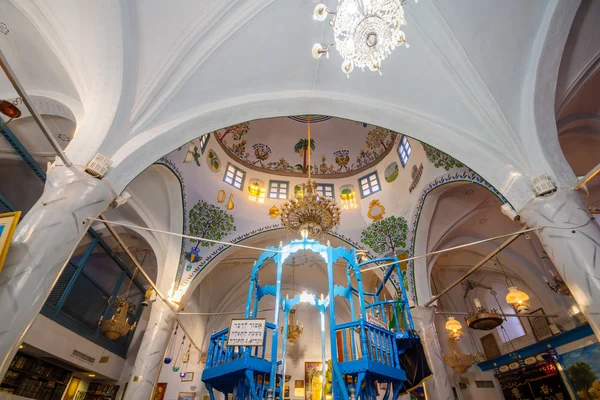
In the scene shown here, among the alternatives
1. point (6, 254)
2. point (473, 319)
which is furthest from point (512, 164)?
point (6, 254)

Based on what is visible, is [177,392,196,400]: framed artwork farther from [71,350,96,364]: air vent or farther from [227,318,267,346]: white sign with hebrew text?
[227,318,267,346]: white sign with hebrew text

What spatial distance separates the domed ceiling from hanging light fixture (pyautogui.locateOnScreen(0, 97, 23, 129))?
6.18 meters

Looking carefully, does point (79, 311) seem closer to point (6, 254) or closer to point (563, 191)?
point (6, 254)

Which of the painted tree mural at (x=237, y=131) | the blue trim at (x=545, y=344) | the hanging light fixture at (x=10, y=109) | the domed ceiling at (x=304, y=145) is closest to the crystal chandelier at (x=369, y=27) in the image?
the hanging light fixture at (x=10, y=109)

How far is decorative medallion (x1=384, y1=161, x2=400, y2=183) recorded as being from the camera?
11.4 m

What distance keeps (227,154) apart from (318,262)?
19.8 ft

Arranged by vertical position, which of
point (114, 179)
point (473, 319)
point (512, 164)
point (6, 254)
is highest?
point (512, 164)

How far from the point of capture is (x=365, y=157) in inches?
507

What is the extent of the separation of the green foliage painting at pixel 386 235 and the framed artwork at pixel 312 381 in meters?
5.83

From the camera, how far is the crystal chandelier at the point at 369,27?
3678 millimetres

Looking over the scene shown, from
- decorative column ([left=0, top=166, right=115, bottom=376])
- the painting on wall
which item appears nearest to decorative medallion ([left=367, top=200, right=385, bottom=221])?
the painting on wall

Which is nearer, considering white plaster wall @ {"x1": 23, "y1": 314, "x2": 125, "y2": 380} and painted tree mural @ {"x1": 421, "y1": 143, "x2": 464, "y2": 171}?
white plaster wall @ {"x1": 23, "y1": 314, "x2": 125, "y2": 380}

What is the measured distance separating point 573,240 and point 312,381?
11.0 m

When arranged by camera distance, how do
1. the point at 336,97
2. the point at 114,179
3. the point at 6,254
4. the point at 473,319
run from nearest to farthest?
the point at 6,254, the point at 114,179, the point at 336,97, the point at 473,319
